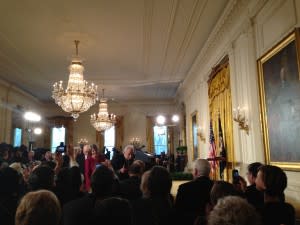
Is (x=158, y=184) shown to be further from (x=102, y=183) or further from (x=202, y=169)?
(x=202, y=169)

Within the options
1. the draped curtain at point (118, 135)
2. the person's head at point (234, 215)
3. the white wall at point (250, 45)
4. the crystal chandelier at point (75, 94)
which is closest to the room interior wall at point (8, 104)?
the draped curtain at point (118, 135)

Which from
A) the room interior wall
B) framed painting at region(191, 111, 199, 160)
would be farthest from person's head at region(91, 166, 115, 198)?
the room interior wall

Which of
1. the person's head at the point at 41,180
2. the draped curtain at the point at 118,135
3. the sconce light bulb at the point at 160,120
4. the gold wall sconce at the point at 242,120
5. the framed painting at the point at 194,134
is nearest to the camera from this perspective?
the person's head at the point at 41,180

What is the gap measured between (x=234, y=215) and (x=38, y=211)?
1034mm

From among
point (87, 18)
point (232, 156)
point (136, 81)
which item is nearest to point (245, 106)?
point (232, 156)

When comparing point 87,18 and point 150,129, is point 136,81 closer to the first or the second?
point 150,129

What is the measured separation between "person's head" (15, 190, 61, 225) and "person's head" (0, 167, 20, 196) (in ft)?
5.28

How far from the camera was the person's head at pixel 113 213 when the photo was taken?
1.77 m

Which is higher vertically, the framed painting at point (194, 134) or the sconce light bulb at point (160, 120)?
the sconce light bulb at point (160, 120)

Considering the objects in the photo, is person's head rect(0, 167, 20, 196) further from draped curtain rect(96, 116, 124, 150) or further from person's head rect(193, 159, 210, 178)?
draped curtain rect(96, 116, 124, 150)

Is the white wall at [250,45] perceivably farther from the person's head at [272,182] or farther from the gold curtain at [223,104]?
the person's head at [272,182]

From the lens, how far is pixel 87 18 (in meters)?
6.53

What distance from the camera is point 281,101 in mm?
4230

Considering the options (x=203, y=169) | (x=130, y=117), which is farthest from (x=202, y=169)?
(x=130, y=117)
